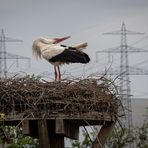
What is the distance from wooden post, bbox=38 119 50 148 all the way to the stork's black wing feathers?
58.9 inches

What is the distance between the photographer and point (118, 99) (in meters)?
10.5

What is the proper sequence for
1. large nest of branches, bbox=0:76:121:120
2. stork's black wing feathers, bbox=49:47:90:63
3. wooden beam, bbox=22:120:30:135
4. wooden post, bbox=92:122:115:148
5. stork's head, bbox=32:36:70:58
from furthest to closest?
1. stork's head, bbox=32:36:70:58
2. stork's black wing feathers, bbox=49:47:90:63
3. wooden post, bbox=92:122:115:148
4. wooden beam, bbox=22:120:30:135
5. large nest of branches, bbox=0:76:121:120

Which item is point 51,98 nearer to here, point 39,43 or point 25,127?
point 25,127

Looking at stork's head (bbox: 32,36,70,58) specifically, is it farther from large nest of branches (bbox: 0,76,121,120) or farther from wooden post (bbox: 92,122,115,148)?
wooden post (bbox: 92,122,115,148)

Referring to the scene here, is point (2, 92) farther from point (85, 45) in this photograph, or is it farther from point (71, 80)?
point (85, 45)

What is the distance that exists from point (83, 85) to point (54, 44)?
1.59m

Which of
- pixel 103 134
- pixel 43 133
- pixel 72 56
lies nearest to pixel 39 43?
pixel 72 56

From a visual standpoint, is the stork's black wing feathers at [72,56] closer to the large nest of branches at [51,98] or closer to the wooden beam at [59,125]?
the large nest of branches at [51,98]

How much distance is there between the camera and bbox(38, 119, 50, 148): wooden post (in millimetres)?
9945

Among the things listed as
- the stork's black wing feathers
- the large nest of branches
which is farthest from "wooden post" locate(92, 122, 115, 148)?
the stork's black wing feathers

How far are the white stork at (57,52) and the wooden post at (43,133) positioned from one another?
44.9 inches

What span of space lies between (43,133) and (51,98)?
19.4 inches

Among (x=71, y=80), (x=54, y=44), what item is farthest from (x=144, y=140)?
(x=71, y=80)

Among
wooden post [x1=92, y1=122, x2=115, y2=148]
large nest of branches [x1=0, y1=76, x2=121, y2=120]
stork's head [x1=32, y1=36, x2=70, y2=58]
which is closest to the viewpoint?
large nest of branches [x1=0, y1=76, x2=121, y2=120]
